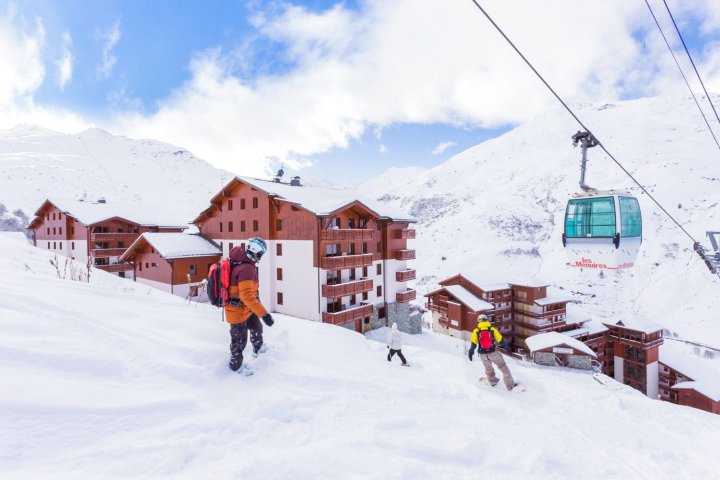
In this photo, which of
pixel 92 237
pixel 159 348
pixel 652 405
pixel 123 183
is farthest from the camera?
pixel 123 183

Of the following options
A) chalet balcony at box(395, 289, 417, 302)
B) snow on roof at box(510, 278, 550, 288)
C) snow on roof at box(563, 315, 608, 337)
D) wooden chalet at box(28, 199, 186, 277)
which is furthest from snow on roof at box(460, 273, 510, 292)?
wooden chalet at box(28, 199, 186, 277)

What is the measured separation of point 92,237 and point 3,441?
39.7 metres

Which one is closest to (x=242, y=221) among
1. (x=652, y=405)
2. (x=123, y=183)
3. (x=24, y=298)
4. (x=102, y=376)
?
(x=24, y=298)

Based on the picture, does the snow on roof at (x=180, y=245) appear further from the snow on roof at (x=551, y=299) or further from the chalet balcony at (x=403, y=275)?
the snow on roof at (x=551, y=299)

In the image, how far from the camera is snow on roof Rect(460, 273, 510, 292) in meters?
33.4

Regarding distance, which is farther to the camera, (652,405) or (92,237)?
(92,237)

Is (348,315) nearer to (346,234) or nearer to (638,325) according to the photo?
(346,234)

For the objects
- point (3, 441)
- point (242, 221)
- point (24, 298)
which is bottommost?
point (3, 441)

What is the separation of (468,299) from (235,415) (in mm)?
31969

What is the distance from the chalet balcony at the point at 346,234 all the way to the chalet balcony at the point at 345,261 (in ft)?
Result: 4.47

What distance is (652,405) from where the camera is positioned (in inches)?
368

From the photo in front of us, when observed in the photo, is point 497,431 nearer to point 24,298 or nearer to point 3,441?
point 3,441

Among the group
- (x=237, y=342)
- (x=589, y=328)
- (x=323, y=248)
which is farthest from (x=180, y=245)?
(x=589, y=328)

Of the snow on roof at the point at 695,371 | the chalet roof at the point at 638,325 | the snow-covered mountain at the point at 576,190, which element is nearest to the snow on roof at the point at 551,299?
Answer: the snow-covered mountain at the point at 576,190
